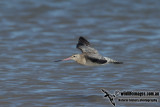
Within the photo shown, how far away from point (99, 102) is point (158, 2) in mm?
13678

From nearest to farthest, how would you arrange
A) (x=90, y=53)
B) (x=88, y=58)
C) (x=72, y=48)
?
1. (x=88, y=58)
2. (x=90, y=53)
3. (x=72, y=48)

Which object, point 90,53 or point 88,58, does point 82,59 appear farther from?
point 90,53

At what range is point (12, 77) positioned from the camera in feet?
31.1

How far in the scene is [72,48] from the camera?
1266 cm

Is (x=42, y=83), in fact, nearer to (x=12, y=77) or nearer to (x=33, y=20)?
(x=12, y=77)

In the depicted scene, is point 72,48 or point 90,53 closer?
point 90,53

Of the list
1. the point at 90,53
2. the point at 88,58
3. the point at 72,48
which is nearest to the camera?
the point at 88,58

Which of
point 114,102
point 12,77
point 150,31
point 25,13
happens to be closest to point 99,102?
point 114,102

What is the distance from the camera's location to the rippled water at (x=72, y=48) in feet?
27.8

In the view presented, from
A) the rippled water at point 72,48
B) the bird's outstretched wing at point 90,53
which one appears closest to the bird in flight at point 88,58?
the bird's outstretched wing at point 90,53

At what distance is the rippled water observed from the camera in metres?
8.49

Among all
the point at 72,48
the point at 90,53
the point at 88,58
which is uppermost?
the point at 72,48

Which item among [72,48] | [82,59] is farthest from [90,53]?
[72,48]

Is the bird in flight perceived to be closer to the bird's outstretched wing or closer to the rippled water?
the bird's outstretched wing
